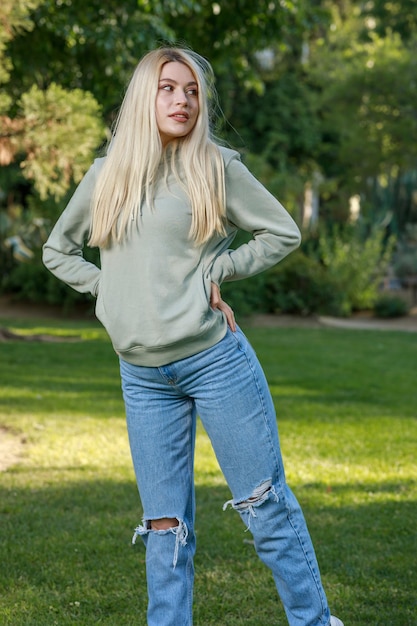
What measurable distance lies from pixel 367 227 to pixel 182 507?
1959 centimetres

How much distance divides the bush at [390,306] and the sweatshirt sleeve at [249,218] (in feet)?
53.8

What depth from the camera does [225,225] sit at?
3148 mm

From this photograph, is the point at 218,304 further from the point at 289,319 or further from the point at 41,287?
the point at 41,287

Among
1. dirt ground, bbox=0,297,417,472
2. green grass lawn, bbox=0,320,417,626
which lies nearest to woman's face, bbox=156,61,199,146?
green grass lawn, bbox=0,320,417,626

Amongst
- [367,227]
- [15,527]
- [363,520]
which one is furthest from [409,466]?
[367,227]

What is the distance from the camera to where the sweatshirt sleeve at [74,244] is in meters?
3.17

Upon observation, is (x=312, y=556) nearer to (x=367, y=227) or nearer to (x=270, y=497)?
(x=270, y=497)

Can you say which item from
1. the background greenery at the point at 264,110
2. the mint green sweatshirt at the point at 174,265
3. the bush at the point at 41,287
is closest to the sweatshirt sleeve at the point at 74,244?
the mint green sweatshirt at the point at 174,265

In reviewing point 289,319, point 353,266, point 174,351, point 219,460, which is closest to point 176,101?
point 174,351

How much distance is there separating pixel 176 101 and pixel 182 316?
0.65 metres

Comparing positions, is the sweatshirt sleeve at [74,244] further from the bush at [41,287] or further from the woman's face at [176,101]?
the bush at [41,287]

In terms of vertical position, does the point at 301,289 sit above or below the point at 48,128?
below

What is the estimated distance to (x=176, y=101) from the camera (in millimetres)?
3045

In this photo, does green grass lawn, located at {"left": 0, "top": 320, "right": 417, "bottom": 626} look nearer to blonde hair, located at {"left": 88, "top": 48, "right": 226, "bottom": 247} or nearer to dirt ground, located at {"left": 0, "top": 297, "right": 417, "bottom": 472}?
blonde hair, located at {"left": 88, "top": 48, "right": 226, "bottom": 247}
